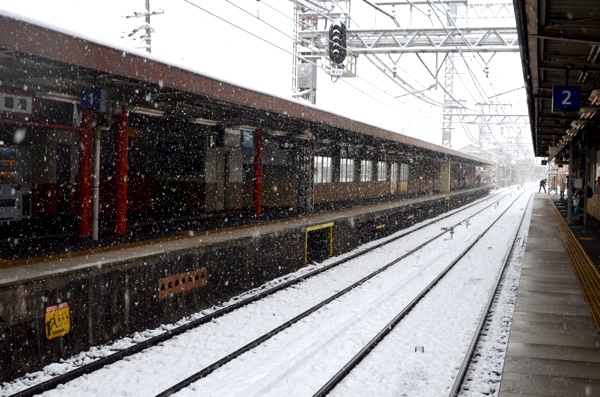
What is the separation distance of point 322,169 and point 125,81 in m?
15.1

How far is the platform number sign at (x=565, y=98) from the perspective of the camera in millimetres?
10641

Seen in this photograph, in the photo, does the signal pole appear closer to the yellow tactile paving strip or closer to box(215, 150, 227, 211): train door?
box(215, 150, 227, 211): train door

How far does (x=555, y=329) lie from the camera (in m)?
8.37

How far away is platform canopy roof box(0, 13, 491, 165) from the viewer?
6355 mm

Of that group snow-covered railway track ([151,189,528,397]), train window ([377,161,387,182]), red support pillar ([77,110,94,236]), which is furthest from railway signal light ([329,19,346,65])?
train window ([377,161,387,182])

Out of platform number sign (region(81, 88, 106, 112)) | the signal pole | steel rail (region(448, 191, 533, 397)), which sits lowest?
steel rail (region(448, 191, 533, 397))

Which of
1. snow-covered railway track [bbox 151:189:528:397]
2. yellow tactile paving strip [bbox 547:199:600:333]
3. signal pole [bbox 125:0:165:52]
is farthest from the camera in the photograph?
signal pole [bbox 125:0:165:52]

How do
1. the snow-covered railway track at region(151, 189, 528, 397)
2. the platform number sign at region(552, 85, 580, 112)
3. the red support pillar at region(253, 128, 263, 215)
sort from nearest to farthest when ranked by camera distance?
the snow-covered railway track at region(151, 189, 528, 397) → the platform number sign at region(552, 85, 580, 112) → the red support pillar at region(253, 128, 263, 215)

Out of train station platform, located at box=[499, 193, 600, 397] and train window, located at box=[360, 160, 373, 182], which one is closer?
train station platform, located at box=[499, 193, 600, 397]

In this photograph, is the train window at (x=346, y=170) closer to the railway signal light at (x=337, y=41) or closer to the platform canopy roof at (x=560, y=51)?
the railway signal light at (x=337, y=41)

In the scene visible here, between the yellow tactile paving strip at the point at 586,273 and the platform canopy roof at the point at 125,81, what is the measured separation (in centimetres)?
701

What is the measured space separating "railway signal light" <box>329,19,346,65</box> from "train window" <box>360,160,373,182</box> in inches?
460

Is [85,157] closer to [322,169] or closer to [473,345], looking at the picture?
[473,345]

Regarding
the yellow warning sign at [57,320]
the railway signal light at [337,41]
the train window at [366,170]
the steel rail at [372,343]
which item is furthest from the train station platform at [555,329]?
the train window at [366,170]
